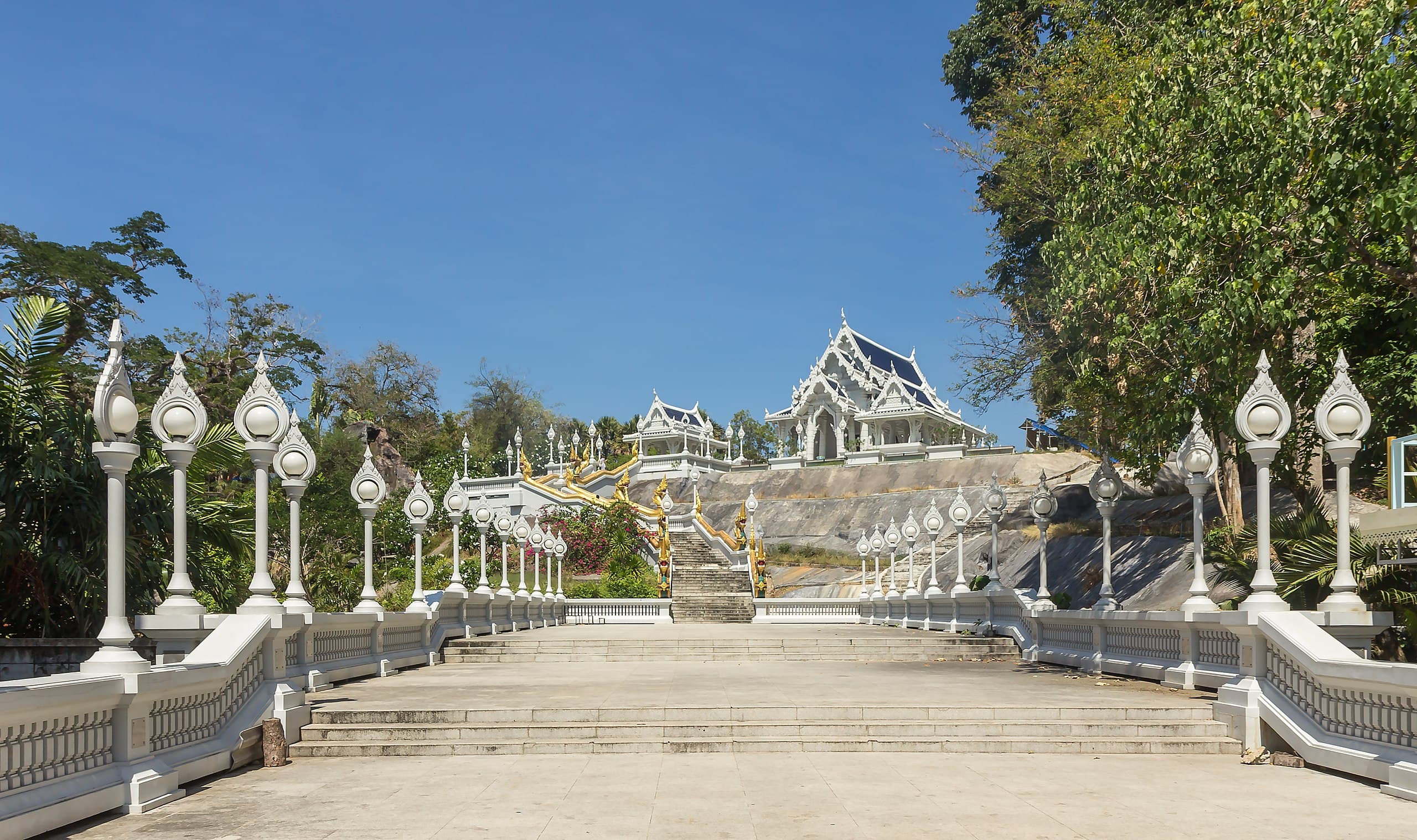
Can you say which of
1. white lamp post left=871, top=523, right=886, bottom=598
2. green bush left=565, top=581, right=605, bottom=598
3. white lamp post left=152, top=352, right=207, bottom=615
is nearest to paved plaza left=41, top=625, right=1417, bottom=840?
white lamp post left=152, top=352, right=207, bottom=615

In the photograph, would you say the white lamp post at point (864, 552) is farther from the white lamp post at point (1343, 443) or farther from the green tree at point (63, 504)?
the white lamp post at point (1343, 443)

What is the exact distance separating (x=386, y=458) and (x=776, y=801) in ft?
208

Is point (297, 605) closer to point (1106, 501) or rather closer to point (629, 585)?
point (1106, 501)

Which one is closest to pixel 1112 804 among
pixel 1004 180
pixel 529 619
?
pixel 529 619

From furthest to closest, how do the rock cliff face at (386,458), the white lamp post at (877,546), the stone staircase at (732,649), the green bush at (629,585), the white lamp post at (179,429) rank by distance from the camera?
the rock cliff face at (386,458) → the green bush at (629,585) → the white lamp post at (877,546) → the stone staircase at (732,649) → the white lamp post at (179,429)

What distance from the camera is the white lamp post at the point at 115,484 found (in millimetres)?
7922

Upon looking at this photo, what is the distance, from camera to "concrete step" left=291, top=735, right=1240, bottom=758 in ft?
34.1

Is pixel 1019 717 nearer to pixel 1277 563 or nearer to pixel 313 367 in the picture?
pixel 1277 563

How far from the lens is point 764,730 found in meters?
10.8

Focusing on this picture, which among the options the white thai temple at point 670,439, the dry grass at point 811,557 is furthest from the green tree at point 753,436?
the dry grass at point 811,557

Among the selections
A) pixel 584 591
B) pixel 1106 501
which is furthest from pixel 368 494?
pixel 584 591

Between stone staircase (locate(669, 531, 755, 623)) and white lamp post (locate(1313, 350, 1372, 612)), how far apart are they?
2763cm

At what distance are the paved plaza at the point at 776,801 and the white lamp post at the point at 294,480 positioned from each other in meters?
3.21

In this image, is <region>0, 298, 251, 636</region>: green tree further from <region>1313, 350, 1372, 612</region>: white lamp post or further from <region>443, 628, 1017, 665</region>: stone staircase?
<region>1313, 350, 1372, 612</region>: white lamp post
